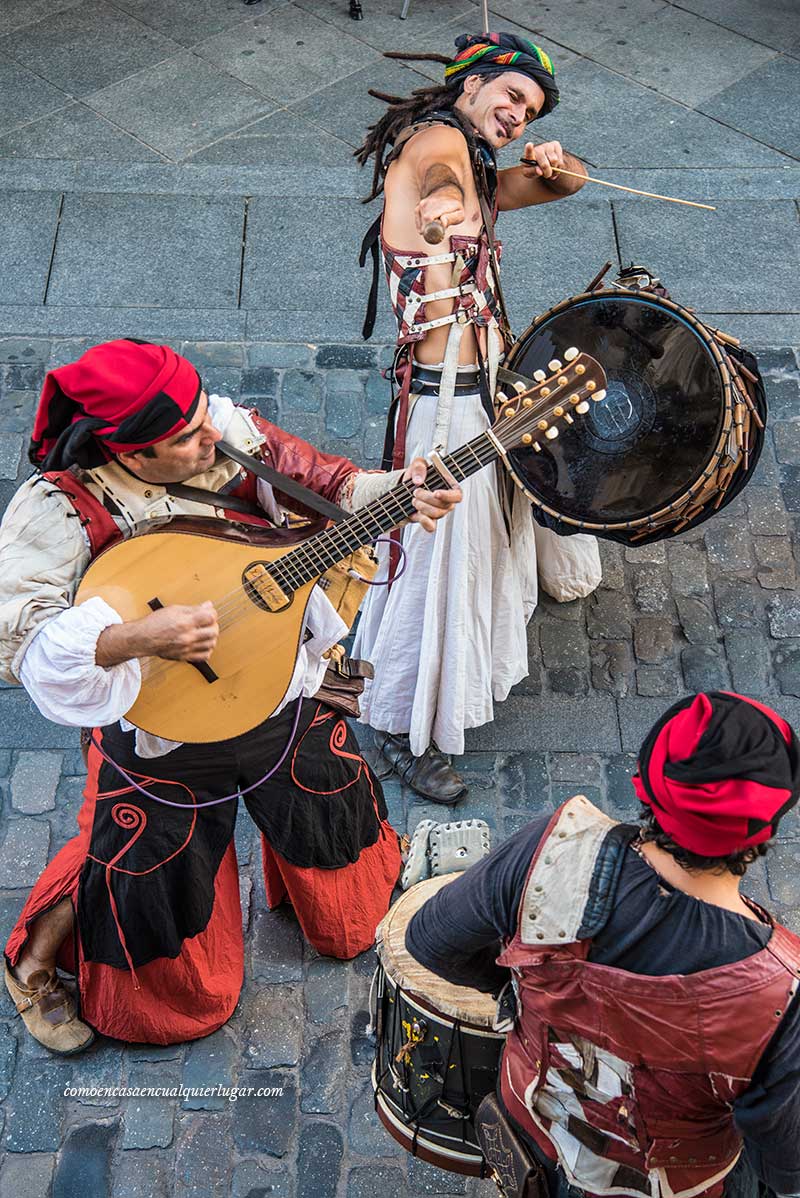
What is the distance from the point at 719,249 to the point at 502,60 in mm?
2883

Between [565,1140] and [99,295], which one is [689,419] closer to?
[565,1140]

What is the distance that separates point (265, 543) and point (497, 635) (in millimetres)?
1404

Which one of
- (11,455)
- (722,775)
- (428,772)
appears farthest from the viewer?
(11,455)

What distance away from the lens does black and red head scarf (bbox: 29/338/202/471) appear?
2.83 m

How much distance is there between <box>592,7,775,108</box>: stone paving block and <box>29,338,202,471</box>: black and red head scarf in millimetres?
5545

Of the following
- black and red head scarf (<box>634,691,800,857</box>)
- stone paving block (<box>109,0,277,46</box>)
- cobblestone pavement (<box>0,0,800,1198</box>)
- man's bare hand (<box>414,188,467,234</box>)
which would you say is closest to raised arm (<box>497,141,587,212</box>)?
man's bare hand (<box>414,188,467,234</box>)

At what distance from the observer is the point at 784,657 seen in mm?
4750

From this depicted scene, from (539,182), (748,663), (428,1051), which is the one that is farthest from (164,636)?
(748,663)

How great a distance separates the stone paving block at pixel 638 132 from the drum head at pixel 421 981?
492 centimetres

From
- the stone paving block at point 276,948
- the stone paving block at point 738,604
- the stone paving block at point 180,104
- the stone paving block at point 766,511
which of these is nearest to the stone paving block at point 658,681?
the stone paving block at point 738,604

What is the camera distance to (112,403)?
285 cm

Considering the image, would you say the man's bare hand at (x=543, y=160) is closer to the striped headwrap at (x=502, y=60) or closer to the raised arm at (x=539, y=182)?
the raised arm at (x=539, y=182)

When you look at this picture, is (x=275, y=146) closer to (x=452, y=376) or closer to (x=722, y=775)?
(x=452, y=376)

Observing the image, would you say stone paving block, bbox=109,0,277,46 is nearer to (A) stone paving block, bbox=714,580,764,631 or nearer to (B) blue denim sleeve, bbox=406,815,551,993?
(A) stone paving block, bbox=714,580,764,631
